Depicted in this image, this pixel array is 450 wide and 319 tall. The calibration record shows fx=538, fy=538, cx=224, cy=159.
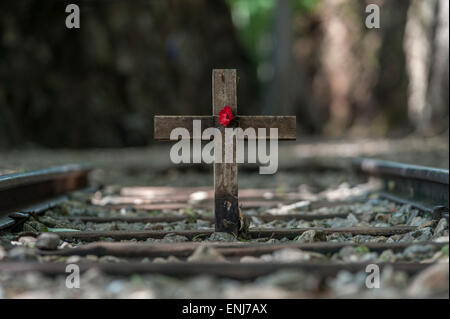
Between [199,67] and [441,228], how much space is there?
16733 millimetres

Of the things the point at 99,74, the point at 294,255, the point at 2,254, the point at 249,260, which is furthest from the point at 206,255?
the point at 99,74

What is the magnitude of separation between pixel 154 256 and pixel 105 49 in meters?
13.4

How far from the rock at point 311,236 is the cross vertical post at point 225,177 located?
40cm

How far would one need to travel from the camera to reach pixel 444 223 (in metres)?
2.99

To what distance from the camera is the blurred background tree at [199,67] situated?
1317 cm

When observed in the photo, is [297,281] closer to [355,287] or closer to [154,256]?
[355,287]

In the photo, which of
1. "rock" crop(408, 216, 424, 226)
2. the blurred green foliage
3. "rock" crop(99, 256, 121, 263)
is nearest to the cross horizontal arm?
"rock" crop(99, 256, 121, 263)

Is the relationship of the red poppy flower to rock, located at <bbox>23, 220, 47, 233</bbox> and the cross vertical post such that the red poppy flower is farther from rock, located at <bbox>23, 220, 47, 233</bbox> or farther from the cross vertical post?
A: rock, located at <bbox>23, 220, 47, 233</bbox>

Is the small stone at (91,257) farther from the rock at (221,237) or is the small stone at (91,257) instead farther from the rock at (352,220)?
the rock at (352,220)

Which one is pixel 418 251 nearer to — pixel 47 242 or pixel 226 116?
pixel 226 116

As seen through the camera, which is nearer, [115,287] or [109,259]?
[115,287]

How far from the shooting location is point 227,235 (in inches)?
119

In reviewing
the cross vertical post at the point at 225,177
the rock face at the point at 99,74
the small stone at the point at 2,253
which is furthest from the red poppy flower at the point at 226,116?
the rock face at the point at 99,74
